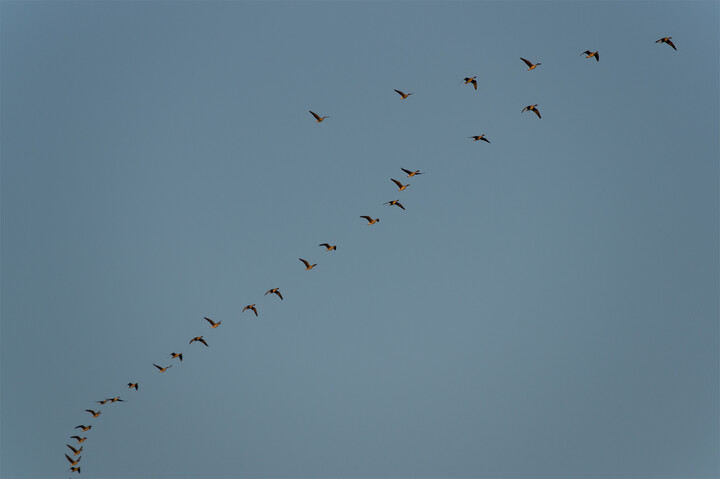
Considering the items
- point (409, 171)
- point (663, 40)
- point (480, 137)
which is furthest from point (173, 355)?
point (663, 40)

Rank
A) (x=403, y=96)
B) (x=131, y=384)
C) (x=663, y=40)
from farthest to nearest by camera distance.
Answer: (x=131, y=384), (x=403, y=96), (x=663, y=40)

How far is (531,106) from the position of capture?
9425 centimetres

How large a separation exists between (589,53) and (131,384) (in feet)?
187

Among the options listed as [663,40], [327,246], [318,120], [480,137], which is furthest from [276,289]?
[663,40]

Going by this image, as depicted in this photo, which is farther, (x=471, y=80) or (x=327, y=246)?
(x=327, y=246)

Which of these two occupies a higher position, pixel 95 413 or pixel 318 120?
pixel 318 120

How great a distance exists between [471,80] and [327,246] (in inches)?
867

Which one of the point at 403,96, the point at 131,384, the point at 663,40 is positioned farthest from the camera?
the point at 131,384

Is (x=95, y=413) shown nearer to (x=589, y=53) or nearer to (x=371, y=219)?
(x=371, y=219)

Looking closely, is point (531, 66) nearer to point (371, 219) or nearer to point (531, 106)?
point (531, 106)

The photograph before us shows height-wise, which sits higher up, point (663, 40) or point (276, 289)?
point (663, 40)

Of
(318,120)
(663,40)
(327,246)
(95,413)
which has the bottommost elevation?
(95,413)

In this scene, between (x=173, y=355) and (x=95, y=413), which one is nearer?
(x=173, y=355)

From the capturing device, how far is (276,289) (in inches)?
4087
